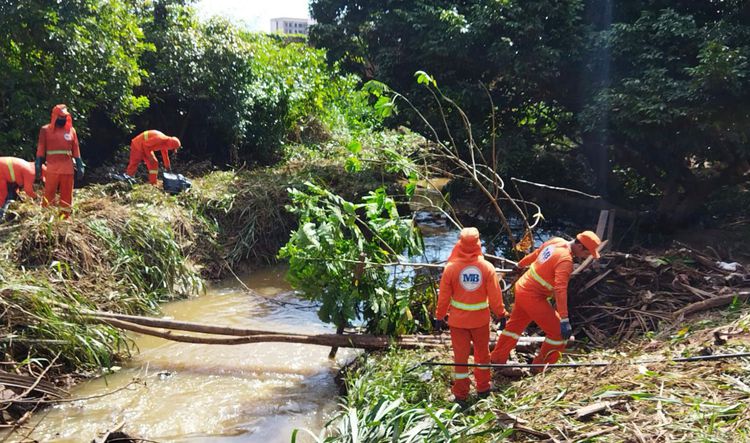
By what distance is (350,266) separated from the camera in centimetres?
683

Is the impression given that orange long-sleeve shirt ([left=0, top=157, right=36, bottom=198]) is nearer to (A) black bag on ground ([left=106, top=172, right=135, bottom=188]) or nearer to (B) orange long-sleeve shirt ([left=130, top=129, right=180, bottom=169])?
(A) black bag on ground ([left=106, top=172, right=135, bottom=188])

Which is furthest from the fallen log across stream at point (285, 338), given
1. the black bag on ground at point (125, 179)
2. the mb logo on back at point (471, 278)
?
the black bag on ground at point (125, 179)

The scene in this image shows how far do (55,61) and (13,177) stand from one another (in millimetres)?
3731

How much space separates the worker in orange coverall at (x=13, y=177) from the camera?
9.20 metres

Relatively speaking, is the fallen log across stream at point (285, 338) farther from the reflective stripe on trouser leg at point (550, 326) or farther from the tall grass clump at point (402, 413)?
the reflective stripe on trouser leg at point (550, 326)

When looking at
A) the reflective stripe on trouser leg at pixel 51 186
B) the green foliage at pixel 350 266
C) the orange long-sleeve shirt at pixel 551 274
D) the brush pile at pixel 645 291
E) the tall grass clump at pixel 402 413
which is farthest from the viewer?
the reflective stripe on trouser leg at pixel 51 186

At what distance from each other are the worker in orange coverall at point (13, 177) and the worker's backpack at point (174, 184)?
2759mm

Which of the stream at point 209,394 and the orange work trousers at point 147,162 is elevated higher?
the orange work trousers at point 147,162

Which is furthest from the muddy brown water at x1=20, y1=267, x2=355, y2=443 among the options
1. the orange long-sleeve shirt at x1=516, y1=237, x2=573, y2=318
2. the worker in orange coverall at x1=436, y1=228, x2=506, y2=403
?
the orange long-sleeve shirt at x1=516, y1=237, x2=573, y2=318

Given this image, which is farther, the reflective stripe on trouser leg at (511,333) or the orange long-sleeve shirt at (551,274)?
the reflective stripe on trouser leg at (511,333)

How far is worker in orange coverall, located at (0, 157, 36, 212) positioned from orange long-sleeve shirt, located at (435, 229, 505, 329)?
275 inches

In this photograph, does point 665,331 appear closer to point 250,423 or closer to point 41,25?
point 250,423

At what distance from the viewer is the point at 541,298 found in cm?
612

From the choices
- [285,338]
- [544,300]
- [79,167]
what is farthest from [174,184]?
[544,300]
